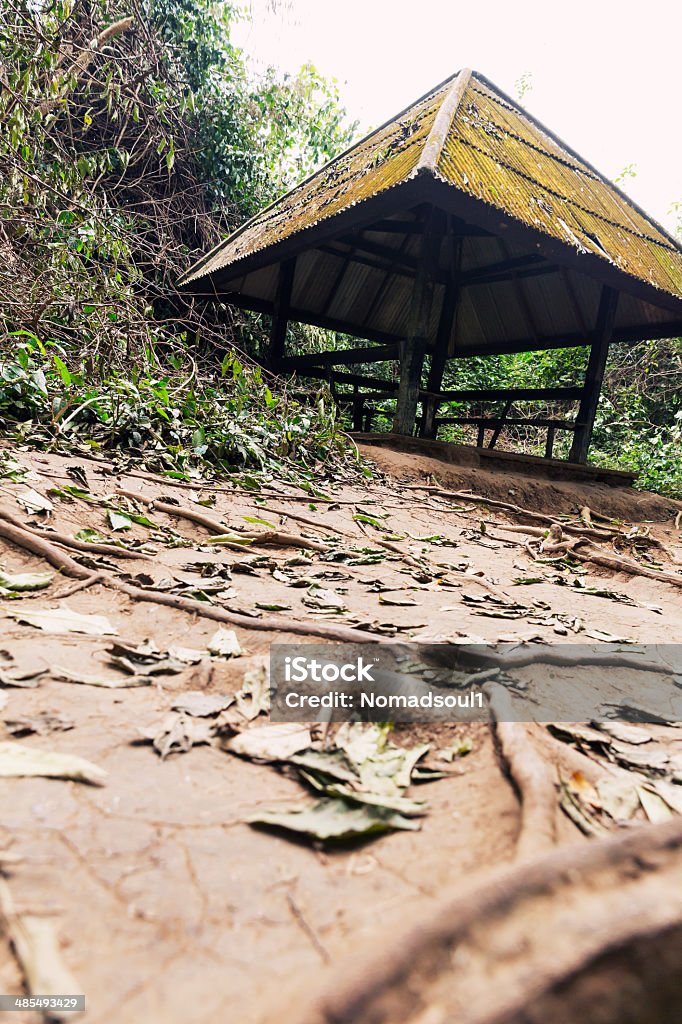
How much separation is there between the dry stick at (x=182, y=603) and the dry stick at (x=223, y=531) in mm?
720

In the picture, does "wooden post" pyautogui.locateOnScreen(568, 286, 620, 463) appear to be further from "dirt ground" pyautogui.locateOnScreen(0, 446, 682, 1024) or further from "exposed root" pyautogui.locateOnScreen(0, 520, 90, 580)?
"exposed root" pyautogui.locateOnScreen(0, 520, 90, 580)

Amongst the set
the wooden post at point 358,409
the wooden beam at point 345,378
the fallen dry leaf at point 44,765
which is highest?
the wooden beam at point 345,378

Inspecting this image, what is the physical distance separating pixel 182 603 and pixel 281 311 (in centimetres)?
633

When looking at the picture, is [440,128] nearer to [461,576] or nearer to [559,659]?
[461,576]

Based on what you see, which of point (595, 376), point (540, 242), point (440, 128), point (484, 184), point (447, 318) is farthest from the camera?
point (447, 318)

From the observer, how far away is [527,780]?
2.91 ft

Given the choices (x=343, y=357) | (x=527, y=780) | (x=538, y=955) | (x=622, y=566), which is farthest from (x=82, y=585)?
(x=343, y=357)

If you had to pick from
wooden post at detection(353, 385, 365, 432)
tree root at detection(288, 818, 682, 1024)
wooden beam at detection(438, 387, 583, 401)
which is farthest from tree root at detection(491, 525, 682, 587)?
Result: wooden post at detection(353, 385, 365, 432)

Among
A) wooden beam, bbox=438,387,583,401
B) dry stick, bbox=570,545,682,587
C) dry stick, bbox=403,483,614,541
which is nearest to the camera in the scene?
dry stick, bbox=570,545,682,587

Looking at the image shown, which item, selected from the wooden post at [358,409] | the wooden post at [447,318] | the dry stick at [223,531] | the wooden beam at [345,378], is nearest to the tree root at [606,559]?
the dry stick at [223,531]

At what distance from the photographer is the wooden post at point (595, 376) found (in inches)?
261

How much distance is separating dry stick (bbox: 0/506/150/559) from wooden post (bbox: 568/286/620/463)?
5.52 metres

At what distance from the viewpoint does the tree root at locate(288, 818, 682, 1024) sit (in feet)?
1.55

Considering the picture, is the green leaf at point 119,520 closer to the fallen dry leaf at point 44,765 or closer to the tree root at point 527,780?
the fallen dry leaf at point 44,765
